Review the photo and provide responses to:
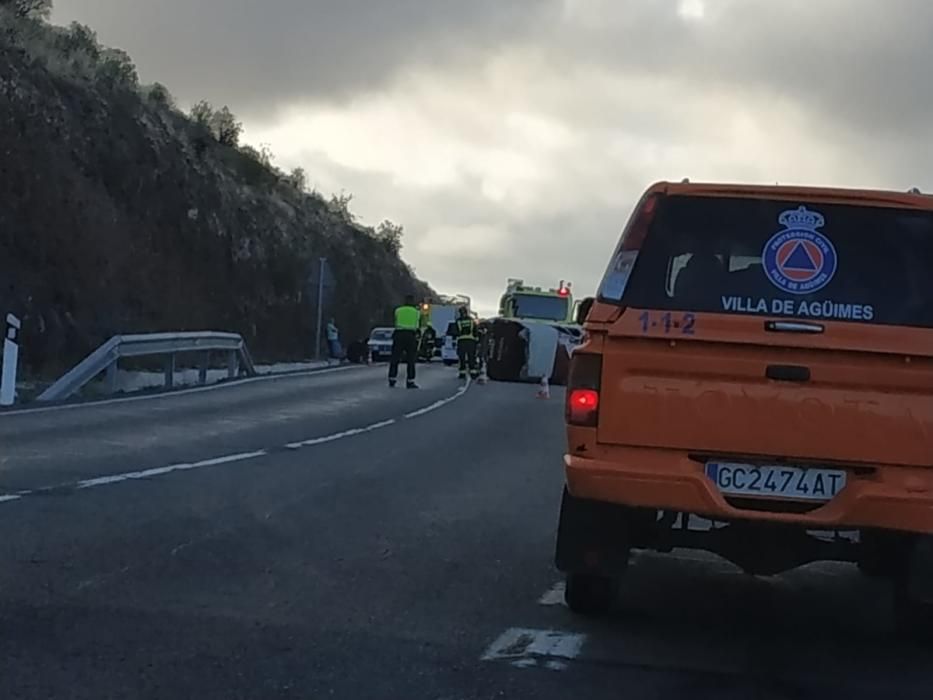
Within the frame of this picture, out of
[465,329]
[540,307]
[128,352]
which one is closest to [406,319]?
[465,329]

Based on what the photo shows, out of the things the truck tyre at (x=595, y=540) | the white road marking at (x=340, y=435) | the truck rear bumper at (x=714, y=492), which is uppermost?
the truck rear bumper at (x=714, y=492)

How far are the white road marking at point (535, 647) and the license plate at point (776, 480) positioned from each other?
970 mm

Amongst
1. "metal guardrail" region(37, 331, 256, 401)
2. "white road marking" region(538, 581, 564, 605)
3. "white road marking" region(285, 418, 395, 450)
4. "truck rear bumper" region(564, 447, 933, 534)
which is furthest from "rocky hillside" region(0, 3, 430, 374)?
"truck rear bumper" region(564, 447, 933, 534)

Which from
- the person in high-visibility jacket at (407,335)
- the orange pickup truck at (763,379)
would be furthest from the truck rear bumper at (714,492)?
the person in high-visibility jacket at (407,335)

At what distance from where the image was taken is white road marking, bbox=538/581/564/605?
7770 millimetres

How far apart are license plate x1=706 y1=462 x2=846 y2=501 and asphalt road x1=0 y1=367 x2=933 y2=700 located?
2.46ft

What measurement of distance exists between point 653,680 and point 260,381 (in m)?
23.2

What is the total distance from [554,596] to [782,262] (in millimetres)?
2236

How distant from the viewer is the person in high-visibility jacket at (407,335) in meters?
29.7

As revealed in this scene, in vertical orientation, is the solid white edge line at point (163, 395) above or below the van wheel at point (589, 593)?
below

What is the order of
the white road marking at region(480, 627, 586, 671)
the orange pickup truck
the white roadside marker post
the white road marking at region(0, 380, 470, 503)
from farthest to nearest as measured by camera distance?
the white roadside marker post < the white road marking at region(0, 380, 470, 503) < the orange pickup truck < the white road marking at region(480, 627, 586, 671)

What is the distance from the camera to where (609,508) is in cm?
698

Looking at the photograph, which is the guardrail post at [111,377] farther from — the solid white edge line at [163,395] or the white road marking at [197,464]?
the white road marking at [197,464]

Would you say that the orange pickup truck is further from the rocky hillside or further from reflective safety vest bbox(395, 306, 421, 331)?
reflective safety vest bbox(395, 306, 421, 331)
